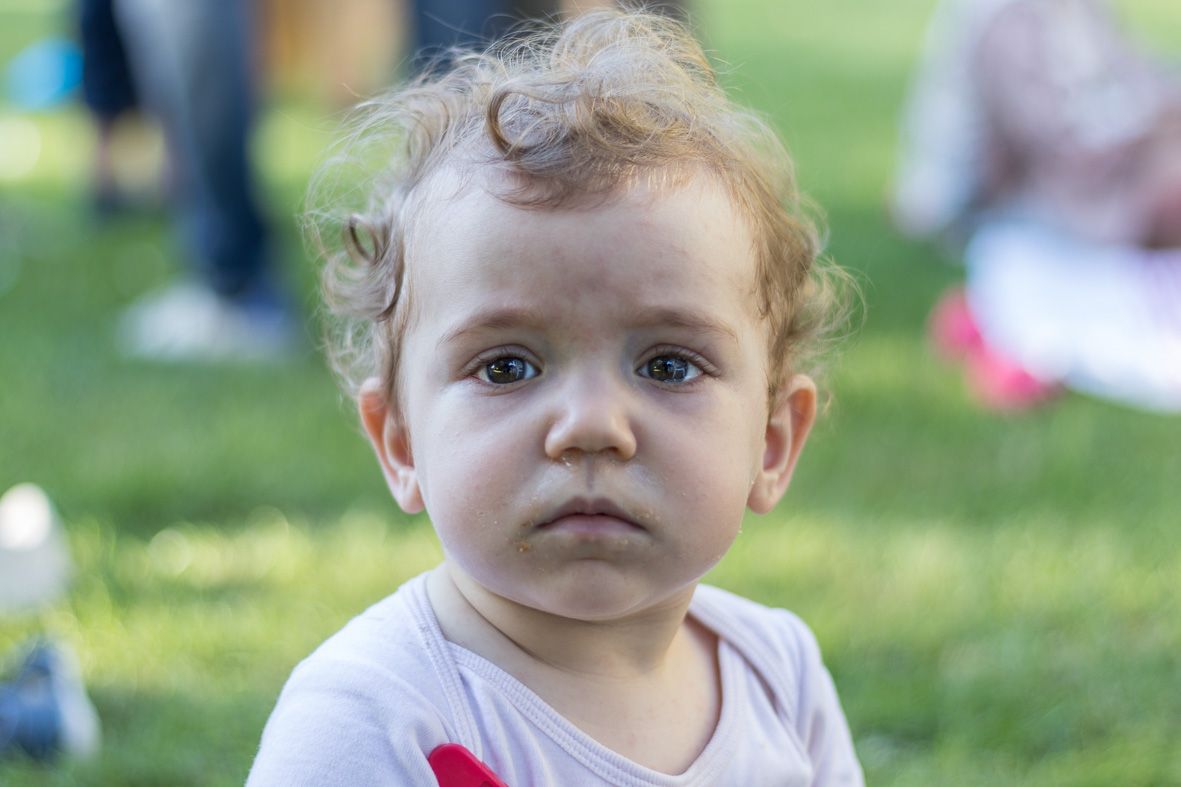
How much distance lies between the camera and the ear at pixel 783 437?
1719mm

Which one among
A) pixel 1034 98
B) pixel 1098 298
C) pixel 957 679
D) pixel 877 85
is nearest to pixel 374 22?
pixel 877 85

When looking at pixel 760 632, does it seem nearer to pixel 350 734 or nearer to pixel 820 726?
pixel 820 726

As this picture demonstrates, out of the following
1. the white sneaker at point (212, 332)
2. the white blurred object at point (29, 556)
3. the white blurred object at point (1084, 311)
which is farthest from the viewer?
the white sneaker at point (212, 332)

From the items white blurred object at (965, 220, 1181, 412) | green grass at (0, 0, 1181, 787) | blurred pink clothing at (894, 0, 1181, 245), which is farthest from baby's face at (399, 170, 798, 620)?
blurred pink clothing at (894, 0, 1181, 245)

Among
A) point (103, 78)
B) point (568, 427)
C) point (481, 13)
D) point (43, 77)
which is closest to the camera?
point (568, 427)

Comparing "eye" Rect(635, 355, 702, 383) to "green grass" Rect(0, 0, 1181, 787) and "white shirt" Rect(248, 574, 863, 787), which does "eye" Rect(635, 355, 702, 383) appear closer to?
"white shirt" Rect(248, 574, 863, 787)

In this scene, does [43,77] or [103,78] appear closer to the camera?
[103,78]

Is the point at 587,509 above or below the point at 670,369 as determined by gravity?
below

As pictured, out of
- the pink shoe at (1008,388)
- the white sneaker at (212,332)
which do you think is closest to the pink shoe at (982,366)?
the pink shoe at (1008,388)

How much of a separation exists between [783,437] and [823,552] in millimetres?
1241

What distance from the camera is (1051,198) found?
17.0 ft

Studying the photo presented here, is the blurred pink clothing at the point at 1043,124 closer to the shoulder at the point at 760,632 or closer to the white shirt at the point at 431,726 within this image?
the shoulder at the point at 760,632

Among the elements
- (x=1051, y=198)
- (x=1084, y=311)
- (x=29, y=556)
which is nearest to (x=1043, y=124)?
(x=1051, y=198)

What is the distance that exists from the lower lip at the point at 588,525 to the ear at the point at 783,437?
294 mm
